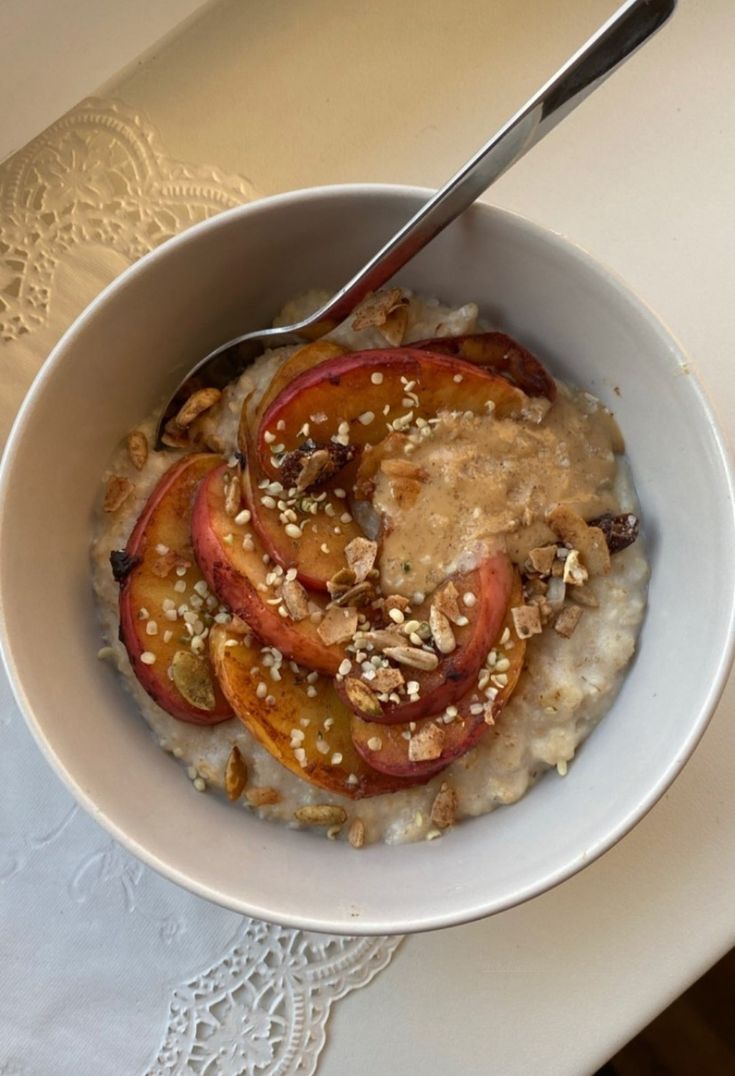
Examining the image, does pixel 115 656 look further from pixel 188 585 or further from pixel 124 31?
pixel 124 31

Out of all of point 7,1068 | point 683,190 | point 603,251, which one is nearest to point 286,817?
point 7,1068

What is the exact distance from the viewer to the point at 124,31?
4.69 feet

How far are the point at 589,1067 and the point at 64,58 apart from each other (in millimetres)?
1623

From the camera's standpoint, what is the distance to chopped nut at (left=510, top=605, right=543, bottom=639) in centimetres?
120

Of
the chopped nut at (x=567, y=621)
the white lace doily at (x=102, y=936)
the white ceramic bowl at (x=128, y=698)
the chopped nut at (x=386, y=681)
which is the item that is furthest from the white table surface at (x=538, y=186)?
the chopped nut at (x=386, y=681)

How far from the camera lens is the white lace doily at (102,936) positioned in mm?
1342

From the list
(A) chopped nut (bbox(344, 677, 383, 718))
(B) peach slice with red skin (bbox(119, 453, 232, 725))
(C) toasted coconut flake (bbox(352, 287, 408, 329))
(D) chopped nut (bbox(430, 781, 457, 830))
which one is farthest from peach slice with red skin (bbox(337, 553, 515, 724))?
(C) toasted coconut flake (bbox(352, 287, 408, 329))

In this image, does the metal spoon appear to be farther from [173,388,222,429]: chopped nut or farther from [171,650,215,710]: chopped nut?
[171,650,215,710]: chopped nut

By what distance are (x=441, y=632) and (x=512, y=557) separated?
14 cm

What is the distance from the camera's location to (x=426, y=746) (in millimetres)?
1188

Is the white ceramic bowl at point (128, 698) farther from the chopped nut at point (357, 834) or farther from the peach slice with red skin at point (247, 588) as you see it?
the peach slice with red skin at point (247, 588)

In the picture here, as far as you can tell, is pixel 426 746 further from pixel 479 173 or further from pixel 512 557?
pixel 479 173

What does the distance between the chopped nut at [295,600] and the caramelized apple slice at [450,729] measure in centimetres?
16

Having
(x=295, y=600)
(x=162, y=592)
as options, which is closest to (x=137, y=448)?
(x=162, y=592)
